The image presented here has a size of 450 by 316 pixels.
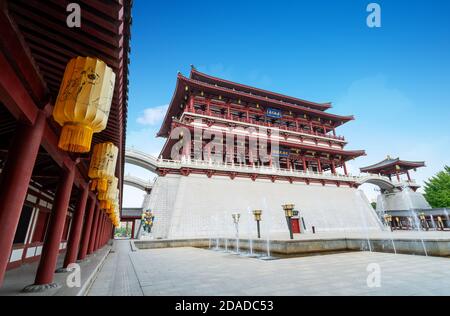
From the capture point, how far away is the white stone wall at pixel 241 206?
54.9 ft

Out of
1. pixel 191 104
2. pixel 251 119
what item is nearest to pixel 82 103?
pixel 191 104

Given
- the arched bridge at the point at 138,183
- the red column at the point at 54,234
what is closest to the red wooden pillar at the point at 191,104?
the arched bridge at the point at 138,183

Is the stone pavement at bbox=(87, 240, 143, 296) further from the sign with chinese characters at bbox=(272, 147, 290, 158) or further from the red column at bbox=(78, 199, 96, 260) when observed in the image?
the sign with chinese characters at bbox=(272, 147, 290, 158)

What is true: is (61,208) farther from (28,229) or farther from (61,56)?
(28,229)

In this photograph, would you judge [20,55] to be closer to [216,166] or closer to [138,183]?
[216,166]

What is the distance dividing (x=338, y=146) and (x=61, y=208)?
33803 mm

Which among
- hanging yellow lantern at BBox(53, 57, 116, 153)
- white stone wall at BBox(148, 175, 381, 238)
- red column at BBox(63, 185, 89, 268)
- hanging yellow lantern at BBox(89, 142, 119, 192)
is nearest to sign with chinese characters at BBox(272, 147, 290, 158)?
white stone wall at BBox(148, 175, 381, 238)

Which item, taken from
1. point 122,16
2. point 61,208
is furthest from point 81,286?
point 122,16

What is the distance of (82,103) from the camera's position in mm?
2143

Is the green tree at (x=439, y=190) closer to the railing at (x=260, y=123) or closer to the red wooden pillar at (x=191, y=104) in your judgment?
the railing at (x=260, y=123)

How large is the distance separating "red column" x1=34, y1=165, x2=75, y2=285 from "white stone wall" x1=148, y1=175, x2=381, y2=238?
1265cm

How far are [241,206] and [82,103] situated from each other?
59.5 feet

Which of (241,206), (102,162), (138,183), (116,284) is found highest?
(138,183)
